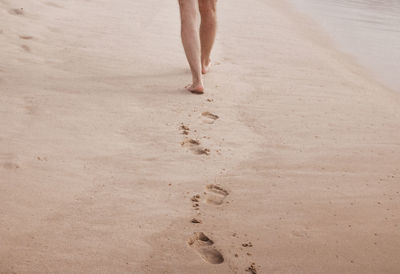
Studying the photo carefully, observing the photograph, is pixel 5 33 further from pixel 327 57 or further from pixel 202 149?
pixel 327 57

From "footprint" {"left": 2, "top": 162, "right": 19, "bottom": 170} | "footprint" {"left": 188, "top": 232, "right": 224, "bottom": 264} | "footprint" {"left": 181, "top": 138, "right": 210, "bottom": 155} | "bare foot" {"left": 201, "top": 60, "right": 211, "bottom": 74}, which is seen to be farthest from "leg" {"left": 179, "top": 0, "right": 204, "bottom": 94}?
"footprint" {"left": 188, "top": 232, "right": 224, "bottom": 264}

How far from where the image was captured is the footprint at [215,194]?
77.4 inches

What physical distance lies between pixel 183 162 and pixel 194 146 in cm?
20

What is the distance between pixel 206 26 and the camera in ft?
12.0

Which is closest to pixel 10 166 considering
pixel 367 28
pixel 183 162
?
pixel 183 162

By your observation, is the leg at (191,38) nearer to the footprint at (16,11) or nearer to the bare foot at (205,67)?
the bare foot at (205,67)

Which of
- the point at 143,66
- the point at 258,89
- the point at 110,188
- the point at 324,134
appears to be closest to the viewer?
the point at 110,188

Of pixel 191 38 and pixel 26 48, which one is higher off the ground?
pixel 191 38

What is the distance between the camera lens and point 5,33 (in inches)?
154

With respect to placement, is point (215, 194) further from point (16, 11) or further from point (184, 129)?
point (16, 11)

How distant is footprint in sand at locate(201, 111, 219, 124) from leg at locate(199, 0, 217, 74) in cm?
86

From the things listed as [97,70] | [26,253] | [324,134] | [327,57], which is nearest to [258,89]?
[324,134]

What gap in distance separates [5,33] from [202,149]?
2.36 meters

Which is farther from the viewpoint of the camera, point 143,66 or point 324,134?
point 143,66
